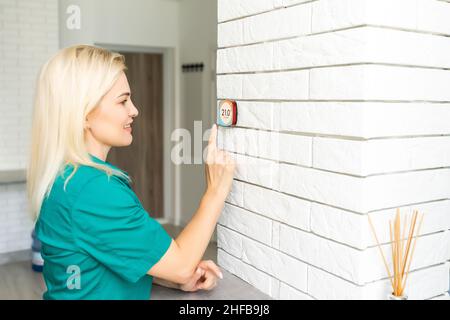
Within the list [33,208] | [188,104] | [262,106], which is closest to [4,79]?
[188,104]

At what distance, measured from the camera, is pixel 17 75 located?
14.0 feet

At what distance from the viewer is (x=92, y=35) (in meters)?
5.08

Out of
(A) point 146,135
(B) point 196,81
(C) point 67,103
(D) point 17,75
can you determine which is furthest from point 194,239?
(A) point 146,135

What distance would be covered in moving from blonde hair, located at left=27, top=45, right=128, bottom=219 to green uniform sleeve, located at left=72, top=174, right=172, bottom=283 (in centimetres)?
7

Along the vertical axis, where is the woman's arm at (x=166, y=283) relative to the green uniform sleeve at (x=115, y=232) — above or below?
below

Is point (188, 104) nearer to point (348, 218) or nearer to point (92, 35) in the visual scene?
point (92, 35)

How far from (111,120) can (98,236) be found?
275mm

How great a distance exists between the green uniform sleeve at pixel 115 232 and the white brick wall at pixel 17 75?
3.73 m

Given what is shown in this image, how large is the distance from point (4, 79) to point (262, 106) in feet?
12.6

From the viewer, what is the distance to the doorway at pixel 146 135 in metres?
5.71

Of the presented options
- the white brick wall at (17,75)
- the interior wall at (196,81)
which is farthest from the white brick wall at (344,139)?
the interior wall at (196,81)

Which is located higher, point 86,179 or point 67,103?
point 67,103

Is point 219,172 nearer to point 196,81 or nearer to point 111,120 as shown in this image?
point 111,120

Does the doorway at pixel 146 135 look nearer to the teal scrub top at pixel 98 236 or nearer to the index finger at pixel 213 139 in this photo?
the index finger at pixel 213 139
